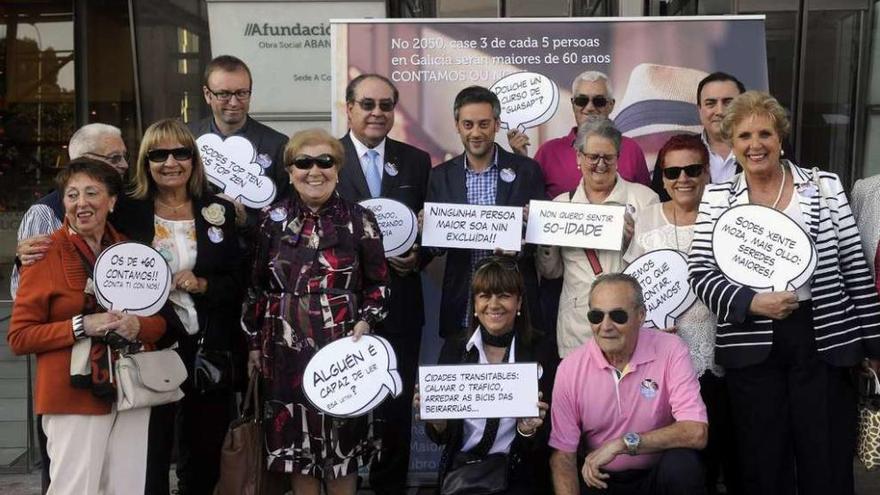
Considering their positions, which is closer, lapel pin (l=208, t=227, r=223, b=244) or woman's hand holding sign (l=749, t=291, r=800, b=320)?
woman's hand holding sign (l=749, t=291, r=800, b=320)

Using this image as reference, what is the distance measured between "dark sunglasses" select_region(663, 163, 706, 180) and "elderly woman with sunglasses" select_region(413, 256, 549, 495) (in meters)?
0.85

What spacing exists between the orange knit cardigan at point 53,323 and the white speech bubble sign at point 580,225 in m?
2.01

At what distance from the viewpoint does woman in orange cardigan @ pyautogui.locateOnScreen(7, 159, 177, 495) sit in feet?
12.5

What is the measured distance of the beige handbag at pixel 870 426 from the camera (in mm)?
4160

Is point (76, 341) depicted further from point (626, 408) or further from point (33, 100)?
point (33, 100)

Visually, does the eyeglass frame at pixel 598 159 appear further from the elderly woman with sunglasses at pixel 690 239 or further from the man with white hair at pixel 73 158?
the man with white hair at pixel 73 158

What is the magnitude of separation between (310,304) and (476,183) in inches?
46.3

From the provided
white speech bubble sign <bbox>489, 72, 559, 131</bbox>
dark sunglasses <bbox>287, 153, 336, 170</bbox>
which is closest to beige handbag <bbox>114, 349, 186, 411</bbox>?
dark sunglasses <bbox>287, 153, 336, 170</bbox>

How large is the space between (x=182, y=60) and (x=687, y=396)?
6.12 metres

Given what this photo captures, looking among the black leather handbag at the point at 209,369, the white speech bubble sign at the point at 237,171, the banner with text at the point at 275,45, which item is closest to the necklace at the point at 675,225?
the white speech bubble sign at the point at 237,171

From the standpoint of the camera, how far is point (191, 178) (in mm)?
4469

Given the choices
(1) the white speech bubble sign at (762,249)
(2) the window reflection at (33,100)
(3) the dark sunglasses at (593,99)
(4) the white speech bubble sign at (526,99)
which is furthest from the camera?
(2) the window reflection at (33,100)

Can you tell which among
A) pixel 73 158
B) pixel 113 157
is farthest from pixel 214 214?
pixel 73 158

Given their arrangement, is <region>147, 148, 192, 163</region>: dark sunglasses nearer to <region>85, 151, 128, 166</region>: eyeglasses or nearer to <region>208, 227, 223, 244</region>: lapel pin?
<region>85, 151, 128, 166</region>: eyeglasses
